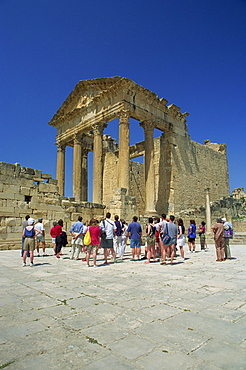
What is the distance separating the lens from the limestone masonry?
1480 cm

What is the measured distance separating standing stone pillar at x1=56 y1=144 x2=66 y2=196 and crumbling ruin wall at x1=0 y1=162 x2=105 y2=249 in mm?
11574

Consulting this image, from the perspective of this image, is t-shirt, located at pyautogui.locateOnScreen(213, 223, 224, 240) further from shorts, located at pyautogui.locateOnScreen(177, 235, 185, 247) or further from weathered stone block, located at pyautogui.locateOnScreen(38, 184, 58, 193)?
weathered stone block, located at pyautogui.locateOnScreen(38, 184, 58, 193)

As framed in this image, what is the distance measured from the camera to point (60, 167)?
2520 centimetres

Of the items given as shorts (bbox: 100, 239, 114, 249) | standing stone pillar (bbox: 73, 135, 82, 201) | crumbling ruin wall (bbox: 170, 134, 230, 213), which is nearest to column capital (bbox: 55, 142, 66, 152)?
standing stone pillar (bbox: 73, 135, 82, 201)

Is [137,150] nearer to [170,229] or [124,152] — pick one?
[124,152]

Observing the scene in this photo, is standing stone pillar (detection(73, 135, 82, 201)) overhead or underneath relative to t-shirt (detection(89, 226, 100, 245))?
overhead

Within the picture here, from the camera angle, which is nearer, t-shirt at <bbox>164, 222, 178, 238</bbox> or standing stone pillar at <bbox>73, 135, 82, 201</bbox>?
t-shirt at <bbox>164, 222, 178, 238</bbox>

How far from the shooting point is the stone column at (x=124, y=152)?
61.8 ft

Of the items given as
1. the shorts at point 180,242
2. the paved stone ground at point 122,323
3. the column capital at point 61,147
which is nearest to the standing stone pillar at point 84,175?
the column capital at point 61,147

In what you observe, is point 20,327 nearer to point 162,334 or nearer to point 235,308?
point 162,334

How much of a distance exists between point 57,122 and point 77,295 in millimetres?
23976

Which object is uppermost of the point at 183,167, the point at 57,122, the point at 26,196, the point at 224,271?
the point at 57,122

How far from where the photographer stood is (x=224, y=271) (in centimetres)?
651

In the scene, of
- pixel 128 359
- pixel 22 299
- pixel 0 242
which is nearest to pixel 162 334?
pixel 128 359
